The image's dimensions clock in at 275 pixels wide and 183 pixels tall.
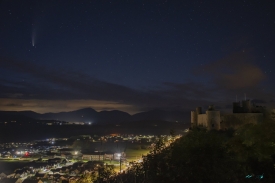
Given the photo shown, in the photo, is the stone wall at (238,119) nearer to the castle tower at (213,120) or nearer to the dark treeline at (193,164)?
the castle tower at (213,120)

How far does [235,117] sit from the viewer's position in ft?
68.4

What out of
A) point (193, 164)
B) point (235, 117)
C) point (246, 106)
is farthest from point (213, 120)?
point (193, 164)

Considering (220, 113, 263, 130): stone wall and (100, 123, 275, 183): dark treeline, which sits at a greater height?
(220, 113, 263, 130): stone wall

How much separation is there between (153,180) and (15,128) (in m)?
124

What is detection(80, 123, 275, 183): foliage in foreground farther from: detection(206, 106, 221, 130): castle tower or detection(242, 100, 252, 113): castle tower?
detection(242, 100, 252, 113): castle tower

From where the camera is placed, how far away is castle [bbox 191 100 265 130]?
65.7 ft

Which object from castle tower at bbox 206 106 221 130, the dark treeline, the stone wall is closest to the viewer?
the dark treeline

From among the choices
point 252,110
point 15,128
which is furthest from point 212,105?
point 15,128

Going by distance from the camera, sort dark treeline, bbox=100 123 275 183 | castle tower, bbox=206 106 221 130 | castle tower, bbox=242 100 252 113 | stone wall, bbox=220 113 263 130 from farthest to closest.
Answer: castle tower, bbox=242 100 252 113, castle tower, bbox=206 106 221 130, stone wall, bbox=220 113 263 130, dark treeline, bbox=100 123 275 183

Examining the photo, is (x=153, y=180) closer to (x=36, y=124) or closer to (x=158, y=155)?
(x=158, y=155)

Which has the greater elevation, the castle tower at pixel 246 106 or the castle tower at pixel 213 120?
the castle tower at pixel 246 106

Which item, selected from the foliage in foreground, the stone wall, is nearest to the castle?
the stone wall

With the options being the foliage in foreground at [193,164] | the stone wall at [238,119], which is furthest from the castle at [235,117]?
the foliage in foreground at [193,164]

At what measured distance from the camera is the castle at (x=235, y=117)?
20.0m
